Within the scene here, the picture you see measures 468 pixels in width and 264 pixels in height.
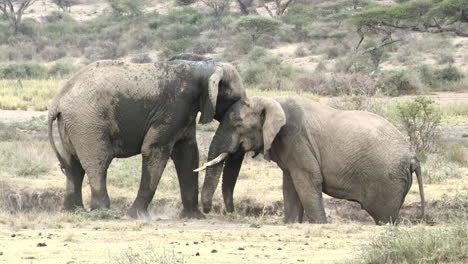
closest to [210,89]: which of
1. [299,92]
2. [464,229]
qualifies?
[464,229]

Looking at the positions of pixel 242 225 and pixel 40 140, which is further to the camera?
pixel 40 140

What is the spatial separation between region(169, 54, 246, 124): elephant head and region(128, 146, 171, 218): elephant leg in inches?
26.0

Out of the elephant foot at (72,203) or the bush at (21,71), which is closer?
the elephant foot at (72,203)

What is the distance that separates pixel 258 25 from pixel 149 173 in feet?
114

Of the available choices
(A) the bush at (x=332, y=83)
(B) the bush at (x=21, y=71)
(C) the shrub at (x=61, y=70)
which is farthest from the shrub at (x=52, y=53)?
(A) the bush at (x=332, y=83)

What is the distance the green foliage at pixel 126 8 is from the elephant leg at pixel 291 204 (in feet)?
164

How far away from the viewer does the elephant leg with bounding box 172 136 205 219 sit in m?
12.3

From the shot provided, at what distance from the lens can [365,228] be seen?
392 inches

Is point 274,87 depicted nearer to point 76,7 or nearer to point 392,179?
point 392,179

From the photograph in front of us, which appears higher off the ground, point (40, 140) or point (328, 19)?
point (328, 19)

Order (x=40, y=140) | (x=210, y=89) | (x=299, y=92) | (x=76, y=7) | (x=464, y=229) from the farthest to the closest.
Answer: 1. (x=76, y=7)
2. (x=299, y=92)
3. (x=40, y=140)
4. (x=210, y=89)
5. (x=464, y=229)

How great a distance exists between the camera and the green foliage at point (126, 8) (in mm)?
60375

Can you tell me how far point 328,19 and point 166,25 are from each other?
32.0 ft

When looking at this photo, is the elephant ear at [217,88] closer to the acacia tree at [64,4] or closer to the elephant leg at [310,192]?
the elephant leg at [310,192]
